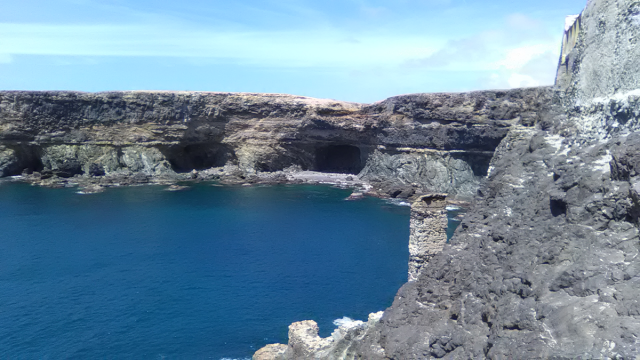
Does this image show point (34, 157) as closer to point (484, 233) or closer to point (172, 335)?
point (172, 335)

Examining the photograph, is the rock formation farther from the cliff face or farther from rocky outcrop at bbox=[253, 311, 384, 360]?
the cliff face

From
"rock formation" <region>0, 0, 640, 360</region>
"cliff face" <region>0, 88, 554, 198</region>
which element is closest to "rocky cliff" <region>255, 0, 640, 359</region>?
"rock formation" <region>0, 0, 640, 360</region>

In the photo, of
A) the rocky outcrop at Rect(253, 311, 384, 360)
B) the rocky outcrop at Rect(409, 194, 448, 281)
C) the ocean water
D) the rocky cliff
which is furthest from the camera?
the ocean water

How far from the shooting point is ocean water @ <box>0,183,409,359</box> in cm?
1902

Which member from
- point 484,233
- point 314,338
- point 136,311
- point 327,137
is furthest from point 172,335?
point 327,137

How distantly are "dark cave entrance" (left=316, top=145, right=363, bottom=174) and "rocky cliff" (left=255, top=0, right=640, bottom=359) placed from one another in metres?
48.1

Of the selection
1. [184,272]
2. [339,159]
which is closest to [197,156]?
[339,159]

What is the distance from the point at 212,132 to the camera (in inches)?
2154

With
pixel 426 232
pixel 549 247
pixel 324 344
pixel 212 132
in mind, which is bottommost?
pixel 324 344

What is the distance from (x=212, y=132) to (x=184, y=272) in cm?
3125

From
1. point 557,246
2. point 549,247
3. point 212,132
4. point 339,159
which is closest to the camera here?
point 557,246

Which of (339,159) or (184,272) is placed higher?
(339,159)

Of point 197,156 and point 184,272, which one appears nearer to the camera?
point 184,272

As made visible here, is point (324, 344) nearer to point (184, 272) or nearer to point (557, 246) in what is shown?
point (557, 246)
